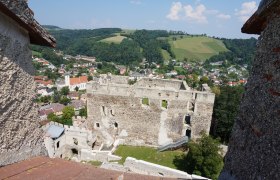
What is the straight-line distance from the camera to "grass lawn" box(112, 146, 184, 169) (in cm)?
1667

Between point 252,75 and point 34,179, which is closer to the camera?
point 34,179

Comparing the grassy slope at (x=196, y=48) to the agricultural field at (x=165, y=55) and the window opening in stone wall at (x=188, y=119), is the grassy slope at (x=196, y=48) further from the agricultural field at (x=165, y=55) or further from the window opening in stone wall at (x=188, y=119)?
the window opening in stone wall at (x=188, y=119)

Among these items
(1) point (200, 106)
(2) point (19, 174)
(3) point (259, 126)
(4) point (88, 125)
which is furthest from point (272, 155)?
(4) point (88, 125)

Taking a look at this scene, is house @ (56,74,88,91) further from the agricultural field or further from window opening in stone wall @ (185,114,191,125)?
window opening in stone wall @ (185,114,191,125)

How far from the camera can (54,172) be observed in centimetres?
329

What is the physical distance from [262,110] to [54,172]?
2.54 metres

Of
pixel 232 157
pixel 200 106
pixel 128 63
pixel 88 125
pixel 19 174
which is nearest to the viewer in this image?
pixel 19 174

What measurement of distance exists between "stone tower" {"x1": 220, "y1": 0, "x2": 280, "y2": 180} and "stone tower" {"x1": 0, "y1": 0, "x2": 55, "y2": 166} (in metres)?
2.65

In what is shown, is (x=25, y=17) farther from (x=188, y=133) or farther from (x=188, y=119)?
(x=188, y=119)

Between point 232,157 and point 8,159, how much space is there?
291 centimetres

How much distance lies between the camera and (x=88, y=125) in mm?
19062

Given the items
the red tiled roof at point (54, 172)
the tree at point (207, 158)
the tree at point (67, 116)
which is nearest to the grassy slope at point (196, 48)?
the tree at point (67, 116)

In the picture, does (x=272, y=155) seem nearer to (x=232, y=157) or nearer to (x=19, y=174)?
(x=232, y=157)

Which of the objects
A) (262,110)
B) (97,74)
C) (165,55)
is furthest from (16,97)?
(165,55)
